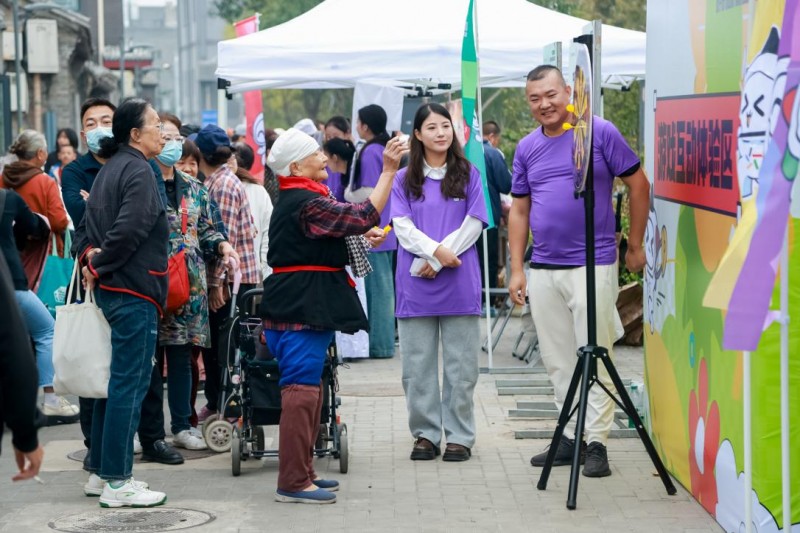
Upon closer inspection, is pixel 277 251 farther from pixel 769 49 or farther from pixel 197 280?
pixel 769 49

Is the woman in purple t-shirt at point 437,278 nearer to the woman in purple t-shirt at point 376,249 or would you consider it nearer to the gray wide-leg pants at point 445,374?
the gray wide-leg pants at point 445,374

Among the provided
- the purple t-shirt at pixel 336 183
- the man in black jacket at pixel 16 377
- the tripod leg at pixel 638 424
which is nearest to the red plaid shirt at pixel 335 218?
the tripod leg at pixel 638 424

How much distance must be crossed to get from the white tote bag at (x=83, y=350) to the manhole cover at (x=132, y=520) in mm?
576

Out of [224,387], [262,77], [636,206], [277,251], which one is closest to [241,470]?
[224,387]

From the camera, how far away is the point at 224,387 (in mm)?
8047

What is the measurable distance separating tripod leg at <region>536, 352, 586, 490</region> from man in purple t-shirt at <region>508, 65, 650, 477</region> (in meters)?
0.34

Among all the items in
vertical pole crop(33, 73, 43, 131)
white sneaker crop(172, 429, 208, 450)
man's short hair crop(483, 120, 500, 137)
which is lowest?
white sneaker crop(172, 429, 208, 450)

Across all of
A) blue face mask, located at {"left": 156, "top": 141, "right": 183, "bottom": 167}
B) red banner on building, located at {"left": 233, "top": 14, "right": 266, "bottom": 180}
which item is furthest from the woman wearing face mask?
red banner on building, located at {"left": 233, "top": 14, "right": 266, "bottom": 180}

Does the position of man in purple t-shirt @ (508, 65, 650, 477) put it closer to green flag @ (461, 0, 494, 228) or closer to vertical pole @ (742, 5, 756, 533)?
vertical pole @ (742, 5, 756, 533)

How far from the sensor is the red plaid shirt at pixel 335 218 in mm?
6523

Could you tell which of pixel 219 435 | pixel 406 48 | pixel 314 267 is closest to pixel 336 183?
pixel 406 48

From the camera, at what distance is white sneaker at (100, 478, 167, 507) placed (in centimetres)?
666

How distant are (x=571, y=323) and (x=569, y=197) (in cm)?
68

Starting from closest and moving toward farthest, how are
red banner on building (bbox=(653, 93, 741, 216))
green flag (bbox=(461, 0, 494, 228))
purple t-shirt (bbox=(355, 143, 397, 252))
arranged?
1. red banner on building (bbox=(653, 93, 741, 216))
2. green flag (bbox=(461, 0, 494, 228))
3. purple t-shirt (bbox=(355, 143, 397, 252))
